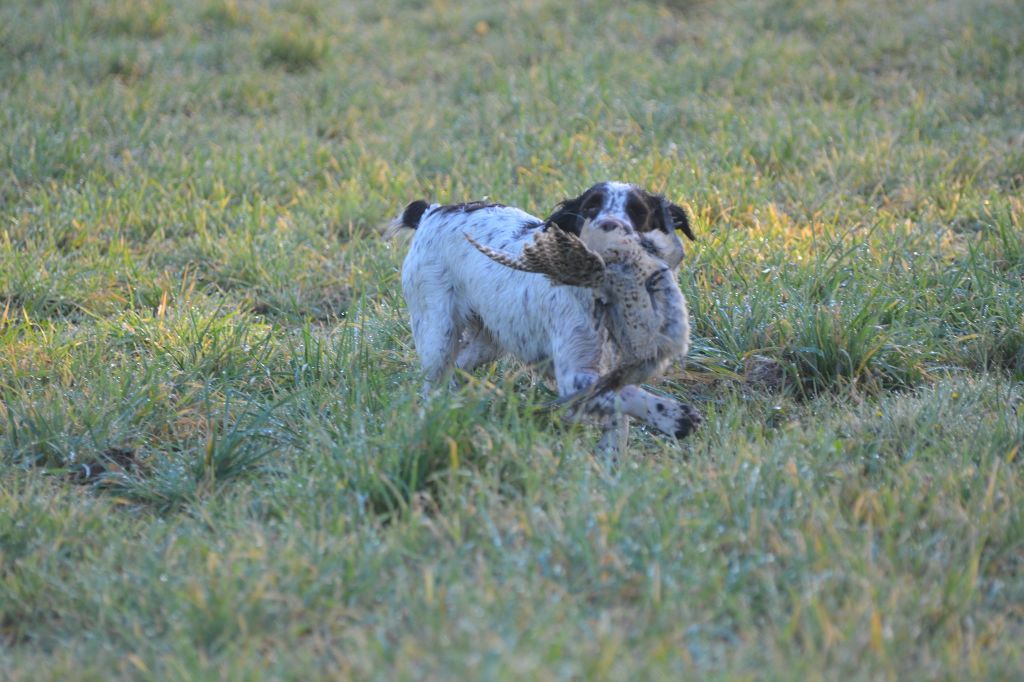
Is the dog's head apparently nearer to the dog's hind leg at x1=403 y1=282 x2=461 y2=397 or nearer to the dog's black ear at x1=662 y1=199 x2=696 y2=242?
the dog's black ear at x1=662 y1=199 x2=696 y2=242

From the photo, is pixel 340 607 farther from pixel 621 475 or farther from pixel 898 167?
pixel 898 167

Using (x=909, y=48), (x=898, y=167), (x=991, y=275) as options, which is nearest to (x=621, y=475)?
(x=991, y=275)

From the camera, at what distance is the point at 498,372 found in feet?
14.1

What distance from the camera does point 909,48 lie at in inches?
315

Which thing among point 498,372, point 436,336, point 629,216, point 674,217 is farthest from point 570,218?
point 498,372

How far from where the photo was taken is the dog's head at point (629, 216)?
344 centimetres

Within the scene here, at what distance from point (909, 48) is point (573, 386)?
5.60 m

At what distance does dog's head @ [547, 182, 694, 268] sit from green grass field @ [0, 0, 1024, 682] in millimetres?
579

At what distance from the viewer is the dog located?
3.35 metres

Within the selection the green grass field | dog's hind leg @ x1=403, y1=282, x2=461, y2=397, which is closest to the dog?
dog's hind leg @ x1=403, y1=282, x2=461, y2=397

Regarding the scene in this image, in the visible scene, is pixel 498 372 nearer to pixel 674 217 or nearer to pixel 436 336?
pixel 436 336

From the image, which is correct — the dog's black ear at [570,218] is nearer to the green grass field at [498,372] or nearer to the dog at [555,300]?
the dog at [555,300]

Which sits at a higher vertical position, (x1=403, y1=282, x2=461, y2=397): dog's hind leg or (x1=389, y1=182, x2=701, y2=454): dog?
(x1=389, y1=182, x2=701, y2=454): dog

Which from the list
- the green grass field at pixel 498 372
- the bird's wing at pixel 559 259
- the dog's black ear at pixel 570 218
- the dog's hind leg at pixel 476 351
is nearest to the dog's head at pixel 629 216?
the dog's black ear at pixel 570 218
